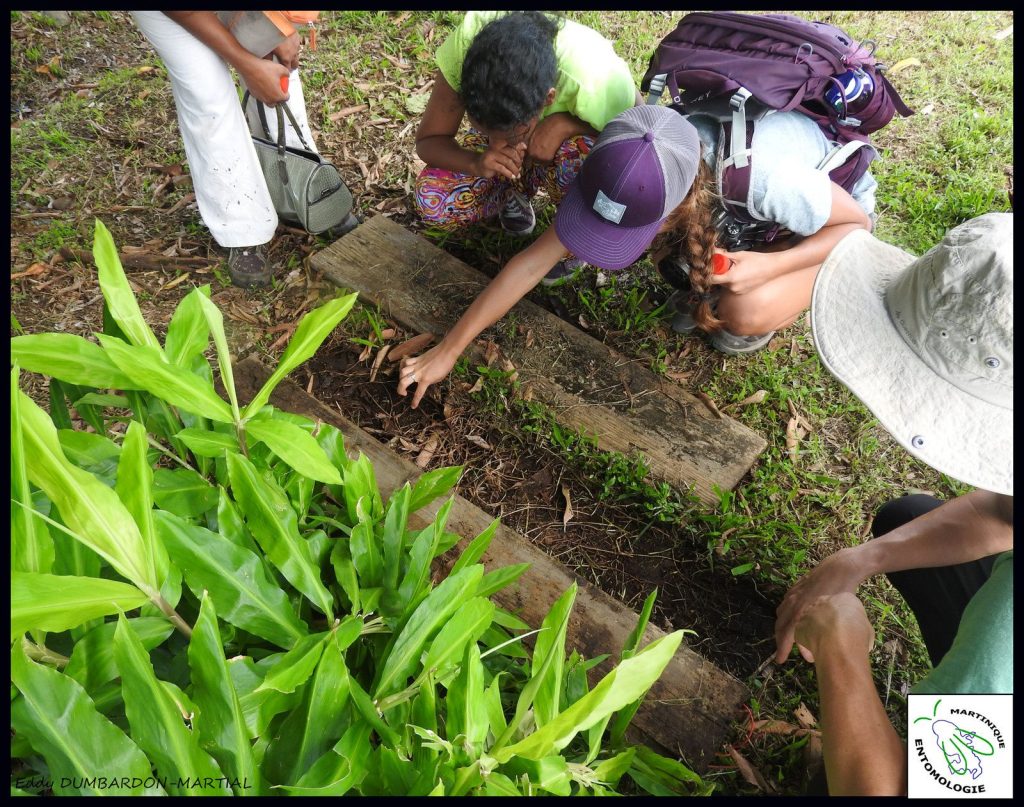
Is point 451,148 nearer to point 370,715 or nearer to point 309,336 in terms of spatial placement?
point 309,336

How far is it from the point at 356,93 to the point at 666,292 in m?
1.69

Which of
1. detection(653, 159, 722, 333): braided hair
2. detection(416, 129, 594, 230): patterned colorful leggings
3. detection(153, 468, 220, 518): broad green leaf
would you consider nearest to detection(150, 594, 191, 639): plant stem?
detection(153, 468, 220, 518): broad green leaf

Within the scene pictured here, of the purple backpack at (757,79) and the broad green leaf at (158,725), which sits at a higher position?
the purple backpack at (757,79)

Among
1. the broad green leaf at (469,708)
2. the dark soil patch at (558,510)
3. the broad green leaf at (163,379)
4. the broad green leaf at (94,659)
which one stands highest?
the broad green leaf at (163,379)

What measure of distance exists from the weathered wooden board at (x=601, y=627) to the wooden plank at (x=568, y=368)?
0.49 metres

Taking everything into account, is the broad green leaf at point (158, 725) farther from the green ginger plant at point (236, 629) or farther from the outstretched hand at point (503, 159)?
the outstretched hand at point (503, 159)

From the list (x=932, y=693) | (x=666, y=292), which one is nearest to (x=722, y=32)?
(x=666, y=292)

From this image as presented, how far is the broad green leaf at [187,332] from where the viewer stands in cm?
119

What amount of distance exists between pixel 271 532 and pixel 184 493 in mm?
208

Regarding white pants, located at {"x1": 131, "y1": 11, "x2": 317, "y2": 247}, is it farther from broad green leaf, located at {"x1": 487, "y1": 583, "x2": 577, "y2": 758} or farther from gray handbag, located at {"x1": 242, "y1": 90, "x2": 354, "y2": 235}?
broad green leaf, located at {"x1": 487, "y1": 583, "x2": 577, "y2": 758}

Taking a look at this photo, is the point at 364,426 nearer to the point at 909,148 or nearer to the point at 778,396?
the point at 778,396

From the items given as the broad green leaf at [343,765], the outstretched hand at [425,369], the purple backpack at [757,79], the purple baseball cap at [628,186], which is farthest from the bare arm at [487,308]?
the broad green leaf at [343,765]

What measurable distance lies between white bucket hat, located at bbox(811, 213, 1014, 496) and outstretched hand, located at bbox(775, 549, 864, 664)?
43 centimetres

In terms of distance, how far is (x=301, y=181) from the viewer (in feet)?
7.19
